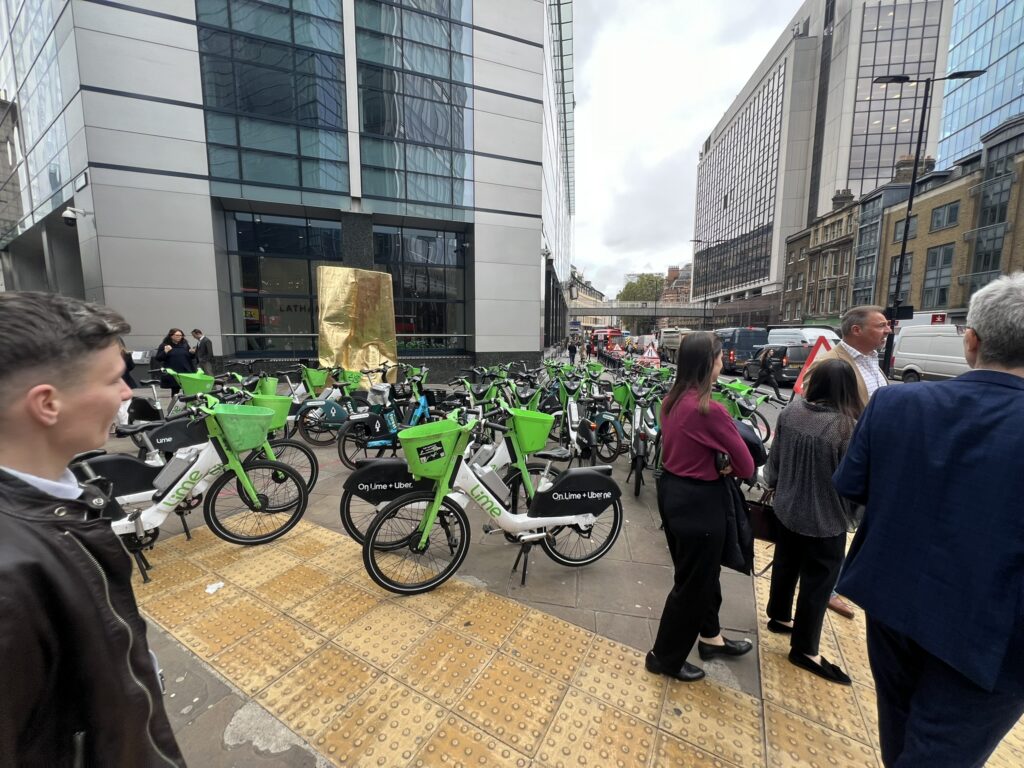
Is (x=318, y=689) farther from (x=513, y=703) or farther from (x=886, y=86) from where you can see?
(x=886, y=86)

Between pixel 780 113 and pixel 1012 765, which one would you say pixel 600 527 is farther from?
pixel 780 113

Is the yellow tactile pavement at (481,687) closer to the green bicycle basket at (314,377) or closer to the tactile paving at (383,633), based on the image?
the tactile paving at (383,633)

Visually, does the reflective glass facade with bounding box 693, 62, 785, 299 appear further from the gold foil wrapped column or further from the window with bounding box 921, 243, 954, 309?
the gold foil wrapped column

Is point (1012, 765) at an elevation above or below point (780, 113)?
below

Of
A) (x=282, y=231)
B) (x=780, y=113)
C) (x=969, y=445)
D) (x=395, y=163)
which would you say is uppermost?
(x=780, y=113)

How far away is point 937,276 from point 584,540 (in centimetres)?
4119

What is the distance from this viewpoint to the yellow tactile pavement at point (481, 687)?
77.9 inches

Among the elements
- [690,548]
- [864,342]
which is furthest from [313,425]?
[864,342]

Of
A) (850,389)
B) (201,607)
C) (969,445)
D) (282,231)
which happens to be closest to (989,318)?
(969,445)

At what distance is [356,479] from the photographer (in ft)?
10.2

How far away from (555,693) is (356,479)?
1865mm

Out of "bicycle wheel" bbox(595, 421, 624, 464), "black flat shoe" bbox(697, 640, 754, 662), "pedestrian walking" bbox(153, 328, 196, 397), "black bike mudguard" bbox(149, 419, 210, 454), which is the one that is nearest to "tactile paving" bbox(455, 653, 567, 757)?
"black flat shoe" bbox(697, 640, 754, 662)

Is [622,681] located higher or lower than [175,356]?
lower

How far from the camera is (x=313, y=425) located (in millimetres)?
6926
